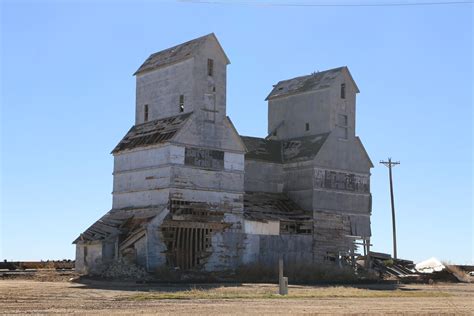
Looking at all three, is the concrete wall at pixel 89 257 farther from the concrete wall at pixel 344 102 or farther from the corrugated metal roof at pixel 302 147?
the concrete wall at pixel 344 102

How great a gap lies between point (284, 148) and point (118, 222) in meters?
15.4

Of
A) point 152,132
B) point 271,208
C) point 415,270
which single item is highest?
point 152,132

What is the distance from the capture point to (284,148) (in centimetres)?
6128

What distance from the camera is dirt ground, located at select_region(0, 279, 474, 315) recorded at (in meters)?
25.5

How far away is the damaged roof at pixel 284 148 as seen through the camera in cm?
5869

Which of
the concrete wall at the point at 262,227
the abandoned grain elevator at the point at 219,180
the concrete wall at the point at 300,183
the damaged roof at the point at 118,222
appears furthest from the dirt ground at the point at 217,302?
the concrete wall at the point at 300,183

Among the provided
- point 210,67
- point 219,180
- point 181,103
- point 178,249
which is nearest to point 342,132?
point 219,180

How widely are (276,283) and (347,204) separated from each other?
49.4 ft

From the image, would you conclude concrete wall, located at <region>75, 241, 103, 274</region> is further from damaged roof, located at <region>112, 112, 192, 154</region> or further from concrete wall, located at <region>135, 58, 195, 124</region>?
concrete wall, located at <region>135, 58, 195, 124</region>

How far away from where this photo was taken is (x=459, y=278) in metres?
55.8

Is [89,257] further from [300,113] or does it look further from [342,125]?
[342,125]

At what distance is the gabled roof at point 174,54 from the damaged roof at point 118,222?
31.5ft

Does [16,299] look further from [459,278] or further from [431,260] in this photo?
[431,260]

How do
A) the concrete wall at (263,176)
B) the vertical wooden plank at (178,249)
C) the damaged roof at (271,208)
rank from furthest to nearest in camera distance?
the concrete wall at (263,176)
the damaged roof at (271,208)
the vertical wooden plank at (178,249)
